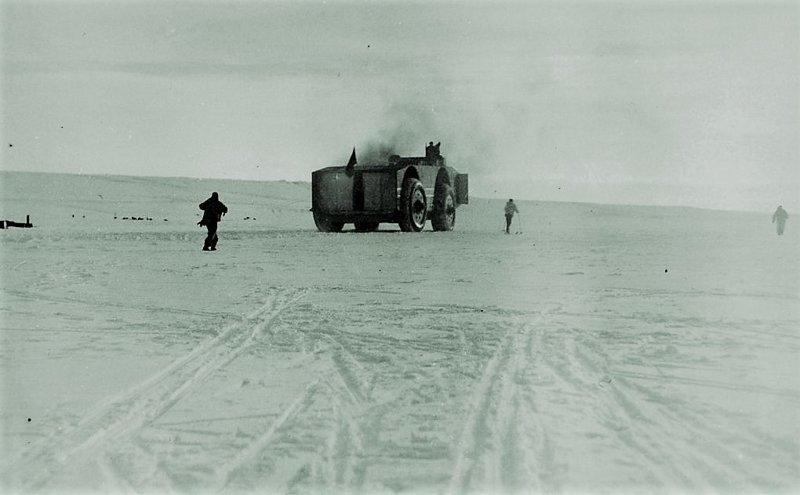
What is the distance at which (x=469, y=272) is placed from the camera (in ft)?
46.3

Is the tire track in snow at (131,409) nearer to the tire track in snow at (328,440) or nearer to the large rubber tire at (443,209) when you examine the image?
the tire track in snow at (328,440)

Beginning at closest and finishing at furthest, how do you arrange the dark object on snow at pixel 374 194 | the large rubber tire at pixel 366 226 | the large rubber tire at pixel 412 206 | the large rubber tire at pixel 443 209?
the dark object on snow at pixel 374 194 < the large rubber tire at pixel 412 206 < the large rubber tire at pixel 443 209 < the large rubber tire at pixel 366 226

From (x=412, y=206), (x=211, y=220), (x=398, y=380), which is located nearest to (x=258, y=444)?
(x=398, y=380)

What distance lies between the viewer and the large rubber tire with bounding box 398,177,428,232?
25.0 meters

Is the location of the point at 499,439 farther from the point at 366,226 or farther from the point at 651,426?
the point at 366,226

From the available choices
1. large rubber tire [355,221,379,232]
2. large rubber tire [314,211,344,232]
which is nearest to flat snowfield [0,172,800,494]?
large rubber tire [314,211,344,232]

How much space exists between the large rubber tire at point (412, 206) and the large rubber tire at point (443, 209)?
1068mm

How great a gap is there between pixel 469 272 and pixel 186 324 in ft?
20.8

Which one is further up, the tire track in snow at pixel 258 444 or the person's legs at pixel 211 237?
the person's legs at pixel 211 237

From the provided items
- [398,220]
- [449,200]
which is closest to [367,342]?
[398,220]

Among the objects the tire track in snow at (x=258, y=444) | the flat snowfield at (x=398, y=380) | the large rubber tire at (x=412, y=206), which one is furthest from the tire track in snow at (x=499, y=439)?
the large rubber tire at (x=412, y=206)

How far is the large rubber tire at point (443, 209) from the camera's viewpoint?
27.4m

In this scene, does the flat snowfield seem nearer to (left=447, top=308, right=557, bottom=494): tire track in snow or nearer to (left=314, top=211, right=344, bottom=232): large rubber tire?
(left=447, top=308, right=557, bottom=494): tire track in snow

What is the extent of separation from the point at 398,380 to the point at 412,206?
63.5 ft
